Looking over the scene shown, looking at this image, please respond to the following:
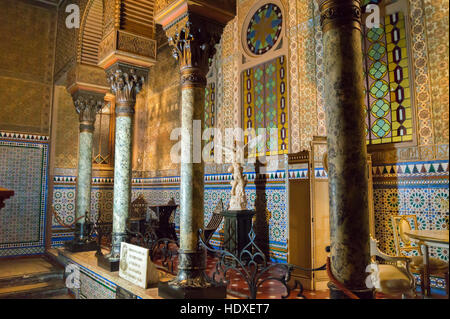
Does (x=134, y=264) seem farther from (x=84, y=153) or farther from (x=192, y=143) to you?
(x=84, y=153)

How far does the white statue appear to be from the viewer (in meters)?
6.92

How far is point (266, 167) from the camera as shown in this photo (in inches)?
285

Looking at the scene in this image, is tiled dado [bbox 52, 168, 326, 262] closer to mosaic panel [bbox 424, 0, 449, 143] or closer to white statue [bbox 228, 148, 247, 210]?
white statue [bbox 228, 148, 247, 210]

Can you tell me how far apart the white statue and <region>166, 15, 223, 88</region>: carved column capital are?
9.49ft

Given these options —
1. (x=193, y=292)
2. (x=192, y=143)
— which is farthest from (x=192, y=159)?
(x=193, y=292)

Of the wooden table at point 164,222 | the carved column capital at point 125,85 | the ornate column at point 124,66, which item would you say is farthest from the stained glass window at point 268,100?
the wooden table at point 164,222

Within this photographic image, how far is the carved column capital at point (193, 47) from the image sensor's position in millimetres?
4426

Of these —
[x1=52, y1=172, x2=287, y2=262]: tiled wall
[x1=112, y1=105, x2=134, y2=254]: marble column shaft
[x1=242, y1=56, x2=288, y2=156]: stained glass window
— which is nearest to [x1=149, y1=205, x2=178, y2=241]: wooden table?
[x1=52, y1=172, x2=287, y2=262]: tiled wall

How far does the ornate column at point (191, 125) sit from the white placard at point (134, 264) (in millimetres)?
537

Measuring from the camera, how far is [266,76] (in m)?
7.55

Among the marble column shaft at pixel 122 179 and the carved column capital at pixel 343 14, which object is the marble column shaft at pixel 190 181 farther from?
the marble column shaft at pixel 122 179

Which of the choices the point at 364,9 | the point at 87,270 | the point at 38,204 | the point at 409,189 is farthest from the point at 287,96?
the point at 38,204

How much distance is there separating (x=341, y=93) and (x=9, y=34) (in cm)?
974

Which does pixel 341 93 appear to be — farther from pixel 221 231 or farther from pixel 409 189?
pixel 221 231
